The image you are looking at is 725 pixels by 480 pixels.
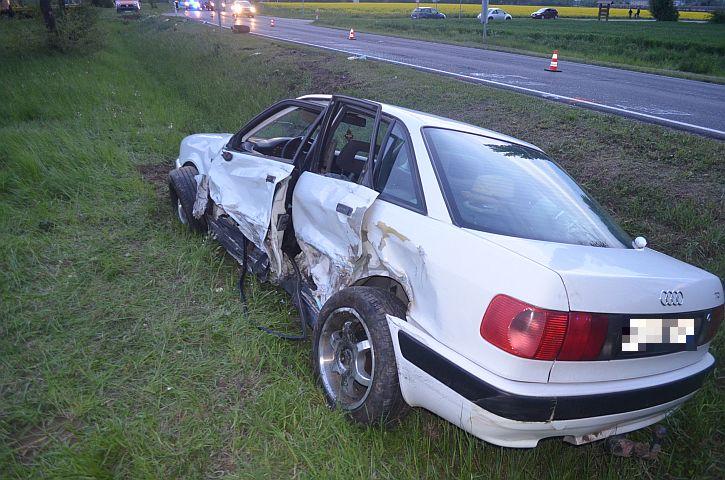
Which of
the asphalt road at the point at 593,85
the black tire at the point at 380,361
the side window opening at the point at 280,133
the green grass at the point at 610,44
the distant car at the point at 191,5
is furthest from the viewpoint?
the distant car at the point at 191,5

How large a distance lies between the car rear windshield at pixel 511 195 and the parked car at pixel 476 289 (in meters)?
A: 0.01

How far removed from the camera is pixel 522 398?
2381 millimetres

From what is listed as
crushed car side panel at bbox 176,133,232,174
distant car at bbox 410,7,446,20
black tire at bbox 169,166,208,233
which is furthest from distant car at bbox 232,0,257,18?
black tire at bbox 169,166,208,233

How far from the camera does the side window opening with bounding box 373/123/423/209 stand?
3.20 m

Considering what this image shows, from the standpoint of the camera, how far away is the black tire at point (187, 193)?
5.54 m

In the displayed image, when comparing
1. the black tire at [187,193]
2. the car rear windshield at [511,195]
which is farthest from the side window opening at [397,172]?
the black tire at [187,193]

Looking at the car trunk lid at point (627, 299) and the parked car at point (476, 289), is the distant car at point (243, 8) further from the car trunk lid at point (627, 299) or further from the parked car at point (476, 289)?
the car trunk lid at point (627, 299)

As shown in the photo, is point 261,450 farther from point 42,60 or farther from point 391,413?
point 42,60

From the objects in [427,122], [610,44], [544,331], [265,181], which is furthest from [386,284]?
[610,44]

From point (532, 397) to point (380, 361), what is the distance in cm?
77

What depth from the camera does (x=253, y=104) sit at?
36.9 ft

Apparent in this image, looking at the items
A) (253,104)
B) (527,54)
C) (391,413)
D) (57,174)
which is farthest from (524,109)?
(527,54)

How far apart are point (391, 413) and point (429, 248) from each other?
0.82 metres

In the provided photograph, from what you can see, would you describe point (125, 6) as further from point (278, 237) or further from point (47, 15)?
point (278, 237)
